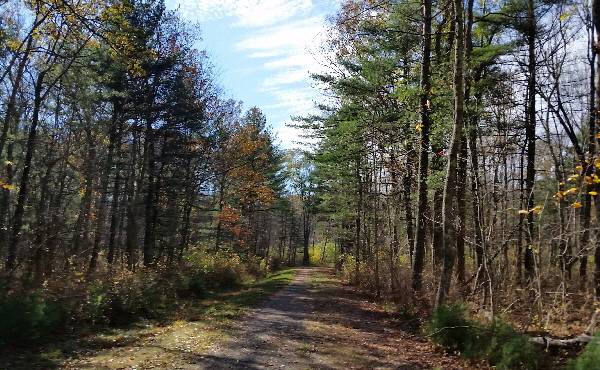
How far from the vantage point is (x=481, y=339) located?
25.9ft

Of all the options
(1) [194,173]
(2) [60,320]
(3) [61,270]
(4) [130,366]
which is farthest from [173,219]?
(4) [130,366]

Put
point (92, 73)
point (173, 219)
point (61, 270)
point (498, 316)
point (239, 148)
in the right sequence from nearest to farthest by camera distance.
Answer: point (498, 316), point (61, 270), point (92, 73), point (173, 219), point (239, 148)

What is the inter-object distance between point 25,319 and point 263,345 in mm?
4687

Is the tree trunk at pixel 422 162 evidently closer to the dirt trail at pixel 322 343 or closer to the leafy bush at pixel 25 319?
the dirt trail at pixel 322 343

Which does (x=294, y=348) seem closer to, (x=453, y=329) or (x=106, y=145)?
(x=453, y=329)

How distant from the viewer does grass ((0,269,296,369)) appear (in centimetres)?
779

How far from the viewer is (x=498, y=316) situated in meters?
8.23

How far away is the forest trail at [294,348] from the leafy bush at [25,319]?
61.0 inches

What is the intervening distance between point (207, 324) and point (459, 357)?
6333 millimetres

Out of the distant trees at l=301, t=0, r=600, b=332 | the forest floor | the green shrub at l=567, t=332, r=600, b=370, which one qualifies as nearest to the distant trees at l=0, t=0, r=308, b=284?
the forest floor

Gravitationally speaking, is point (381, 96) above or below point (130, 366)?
above

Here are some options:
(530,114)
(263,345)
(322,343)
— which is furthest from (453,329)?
(530,114)

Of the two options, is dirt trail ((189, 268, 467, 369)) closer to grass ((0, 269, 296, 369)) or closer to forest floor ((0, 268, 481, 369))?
forest floor ((0, 268, 481, 369))

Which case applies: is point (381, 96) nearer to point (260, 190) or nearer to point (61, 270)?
point (61, 270)
